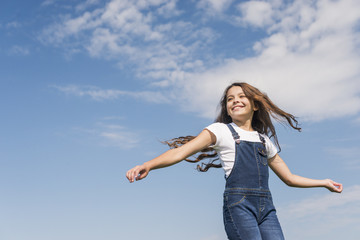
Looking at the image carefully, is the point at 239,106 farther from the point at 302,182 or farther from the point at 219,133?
the point at 302,182

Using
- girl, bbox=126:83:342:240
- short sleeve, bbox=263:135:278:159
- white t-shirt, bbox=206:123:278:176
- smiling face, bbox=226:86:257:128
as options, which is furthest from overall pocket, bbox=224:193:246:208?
smiling face, bbox=226:86:257:128

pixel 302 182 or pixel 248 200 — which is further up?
pixel 302 182

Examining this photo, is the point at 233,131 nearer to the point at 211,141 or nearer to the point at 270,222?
the point at 211,141

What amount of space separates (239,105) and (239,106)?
0.01m

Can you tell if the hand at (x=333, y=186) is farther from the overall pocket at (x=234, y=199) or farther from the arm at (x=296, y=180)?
the overall pocket at (x=234, y=199)

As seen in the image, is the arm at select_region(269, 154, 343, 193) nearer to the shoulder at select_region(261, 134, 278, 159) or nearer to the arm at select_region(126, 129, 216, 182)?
the shoulder at select_region(261, 134, 278, 159)

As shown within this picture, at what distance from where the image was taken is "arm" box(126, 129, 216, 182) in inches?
176

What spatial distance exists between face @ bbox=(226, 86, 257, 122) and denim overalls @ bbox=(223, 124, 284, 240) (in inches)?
15.6

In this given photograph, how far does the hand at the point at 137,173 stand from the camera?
14.5 feet

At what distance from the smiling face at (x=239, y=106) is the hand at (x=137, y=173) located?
5.12 feet

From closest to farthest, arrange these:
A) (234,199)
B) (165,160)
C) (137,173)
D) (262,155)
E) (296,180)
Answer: (137,173) → (165,160) → (234,199) → (262,155) → (296,180)

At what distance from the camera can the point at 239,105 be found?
5.67m

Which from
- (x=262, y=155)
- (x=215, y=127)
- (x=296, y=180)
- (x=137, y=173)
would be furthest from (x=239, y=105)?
(x=137, y=173)

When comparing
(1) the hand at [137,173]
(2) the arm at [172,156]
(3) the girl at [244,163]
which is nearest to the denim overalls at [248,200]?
(3) the girl at [244,163]
